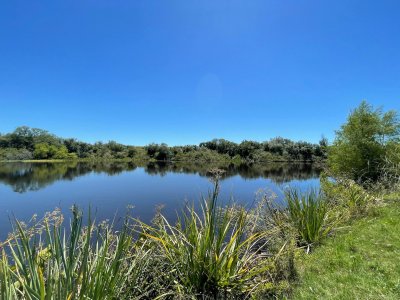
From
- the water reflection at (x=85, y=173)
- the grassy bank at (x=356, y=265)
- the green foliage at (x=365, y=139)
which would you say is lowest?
the water reflection at (x=85, y=173)

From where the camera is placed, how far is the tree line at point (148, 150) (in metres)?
86.6

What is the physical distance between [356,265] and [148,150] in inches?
3853

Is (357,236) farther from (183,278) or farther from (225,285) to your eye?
(183,278)

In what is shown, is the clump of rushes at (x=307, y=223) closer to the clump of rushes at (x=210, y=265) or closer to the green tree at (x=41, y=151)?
the clump of rushes at (x=210, y=265)

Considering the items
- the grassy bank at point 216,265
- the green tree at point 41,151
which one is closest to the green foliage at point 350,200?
the grassy bank at point 216,265

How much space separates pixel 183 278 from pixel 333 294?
7.07 feet

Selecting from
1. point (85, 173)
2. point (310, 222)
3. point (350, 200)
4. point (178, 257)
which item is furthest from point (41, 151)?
point (178, 257)

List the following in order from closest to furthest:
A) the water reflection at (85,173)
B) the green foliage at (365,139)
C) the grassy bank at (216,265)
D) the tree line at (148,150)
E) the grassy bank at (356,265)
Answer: the grassy bank at (216,265) < the grassy bank at (356,265) < the green foliage at (365,139) < the water reflection at (85,173) < the tree line at (148,150)

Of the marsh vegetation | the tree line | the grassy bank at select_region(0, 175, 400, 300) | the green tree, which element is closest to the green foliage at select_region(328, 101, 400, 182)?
the marsh vegetation

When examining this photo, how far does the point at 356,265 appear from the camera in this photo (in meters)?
4.55

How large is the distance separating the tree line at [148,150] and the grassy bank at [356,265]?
80.0m

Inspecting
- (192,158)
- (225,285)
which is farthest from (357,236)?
(192,158)

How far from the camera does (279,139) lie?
94.2 m

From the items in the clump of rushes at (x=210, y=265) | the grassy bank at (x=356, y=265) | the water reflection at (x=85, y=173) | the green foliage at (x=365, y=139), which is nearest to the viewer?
the grassy bank at (x=356, y=265)
